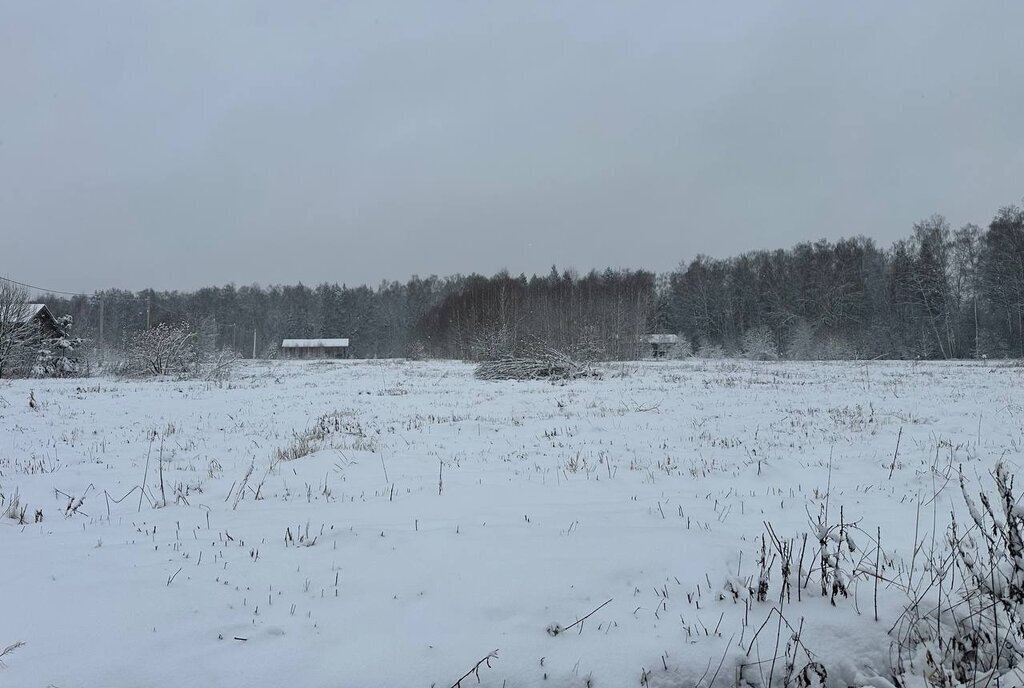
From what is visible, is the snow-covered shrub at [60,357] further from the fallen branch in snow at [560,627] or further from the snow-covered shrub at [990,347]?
the snow-covered shrub at [990,347]

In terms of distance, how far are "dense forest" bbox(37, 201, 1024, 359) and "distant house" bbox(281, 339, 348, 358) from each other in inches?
327

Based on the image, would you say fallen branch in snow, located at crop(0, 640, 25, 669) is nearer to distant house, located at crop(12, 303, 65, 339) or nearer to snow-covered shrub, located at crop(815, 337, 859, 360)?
distant house, located at crop(12, 303, 65, 339)

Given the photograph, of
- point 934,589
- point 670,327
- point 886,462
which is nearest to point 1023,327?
point 670,327

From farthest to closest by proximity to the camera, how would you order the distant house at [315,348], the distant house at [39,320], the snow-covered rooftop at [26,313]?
the distant house at [315,348] < the distant house at [39,320] < the snow-covered rooftop at [26,313]

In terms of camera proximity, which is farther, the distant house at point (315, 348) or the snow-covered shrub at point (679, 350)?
the distant house at point (315, 348)

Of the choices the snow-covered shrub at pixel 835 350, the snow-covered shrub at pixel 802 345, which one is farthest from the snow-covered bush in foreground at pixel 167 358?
the snow-covered shrub at pixel 835 350

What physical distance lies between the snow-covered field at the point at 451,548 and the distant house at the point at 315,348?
8028 centimetres

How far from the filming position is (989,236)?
155 feet

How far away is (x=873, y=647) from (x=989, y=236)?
62.1 m

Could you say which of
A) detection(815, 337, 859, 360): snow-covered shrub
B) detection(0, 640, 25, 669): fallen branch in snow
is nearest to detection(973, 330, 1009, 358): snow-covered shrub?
detection(815, 337, 859, 360): snow-covered shrub

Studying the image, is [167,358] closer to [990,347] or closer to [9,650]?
[9,650]

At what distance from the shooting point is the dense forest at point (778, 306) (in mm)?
42438

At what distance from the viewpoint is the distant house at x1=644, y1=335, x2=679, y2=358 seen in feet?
196

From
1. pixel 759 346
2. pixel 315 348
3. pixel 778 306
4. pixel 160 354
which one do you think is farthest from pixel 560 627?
pixel 315 348
